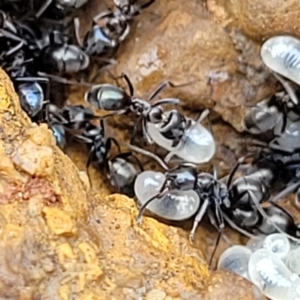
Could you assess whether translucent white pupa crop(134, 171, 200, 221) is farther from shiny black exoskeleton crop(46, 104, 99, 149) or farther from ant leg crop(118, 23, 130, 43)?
ant leg crop(118, 23, 130, 43)

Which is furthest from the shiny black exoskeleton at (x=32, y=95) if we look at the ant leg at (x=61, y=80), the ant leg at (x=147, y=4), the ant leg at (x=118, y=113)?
the ant leg at (x=147, y=4)

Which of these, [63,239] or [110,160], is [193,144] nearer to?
[110,160]

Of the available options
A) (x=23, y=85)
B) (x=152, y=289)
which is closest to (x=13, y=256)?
(x=152, y=289)

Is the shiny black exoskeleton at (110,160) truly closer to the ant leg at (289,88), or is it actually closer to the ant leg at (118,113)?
the ant leg at (118,113)

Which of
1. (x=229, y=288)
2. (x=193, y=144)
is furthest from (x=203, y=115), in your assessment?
(x=229, y=288)

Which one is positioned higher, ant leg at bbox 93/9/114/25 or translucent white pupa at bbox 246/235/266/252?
ant leg at bbox 93/9/114/25

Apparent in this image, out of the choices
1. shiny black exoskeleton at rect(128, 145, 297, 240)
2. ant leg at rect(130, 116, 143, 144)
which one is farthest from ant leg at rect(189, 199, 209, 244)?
ant leg at rect(130, 116, 143, 144)

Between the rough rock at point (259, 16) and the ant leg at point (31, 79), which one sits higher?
the rough rock at point (259, 16)
